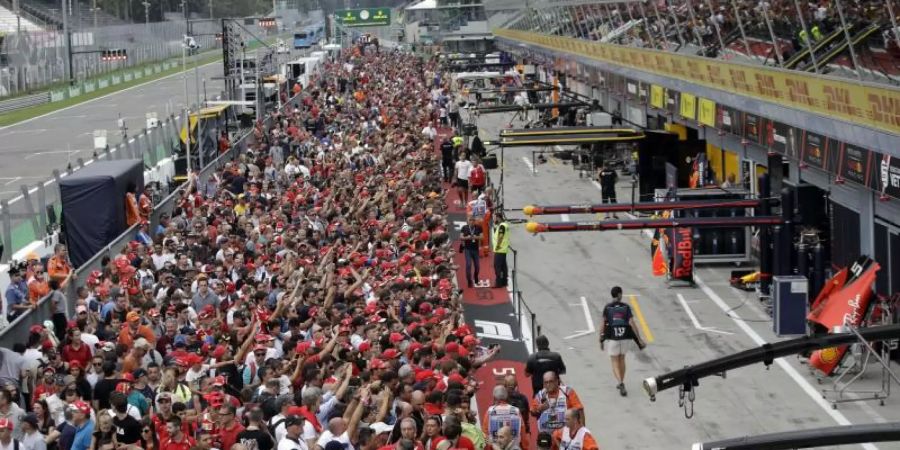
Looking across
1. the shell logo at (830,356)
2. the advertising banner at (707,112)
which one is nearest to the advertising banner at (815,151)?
the shell logo at (830,356)

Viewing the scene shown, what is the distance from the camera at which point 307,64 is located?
259 feet

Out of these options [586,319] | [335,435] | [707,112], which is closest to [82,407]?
[335,435]

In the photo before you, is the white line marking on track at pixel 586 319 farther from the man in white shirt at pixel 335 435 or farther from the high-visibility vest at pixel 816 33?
the man in white shirt at pixel 335 435

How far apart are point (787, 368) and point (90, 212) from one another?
42.9 feet

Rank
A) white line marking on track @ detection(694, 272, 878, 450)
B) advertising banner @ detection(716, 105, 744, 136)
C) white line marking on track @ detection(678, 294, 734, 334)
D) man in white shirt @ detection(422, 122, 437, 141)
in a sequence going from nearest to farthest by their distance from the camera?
white line marking on track @ detection(694, 272, 878, 450)
white line marking on track @ detection(678, 294, 734, 334)
advertising banner @ detection(716, 105, 744, 136)
man in white shirt @ detection(422, 122, 437, 141)

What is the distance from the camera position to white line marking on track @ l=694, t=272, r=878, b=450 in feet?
59.0

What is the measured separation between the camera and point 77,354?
1566 cm

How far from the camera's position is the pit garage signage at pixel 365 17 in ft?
Result: 470

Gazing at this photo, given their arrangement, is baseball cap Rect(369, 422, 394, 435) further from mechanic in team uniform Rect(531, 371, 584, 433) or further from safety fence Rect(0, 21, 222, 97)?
safety fence Rect(0, 21, 222, 97)

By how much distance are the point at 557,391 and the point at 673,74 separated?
63.4 feet

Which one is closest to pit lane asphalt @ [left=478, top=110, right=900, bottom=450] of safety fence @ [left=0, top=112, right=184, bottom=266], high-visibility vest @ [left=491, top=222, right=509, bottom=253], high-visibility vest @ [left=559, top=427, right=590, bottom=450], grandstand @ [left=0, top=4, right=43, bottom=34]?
high-visibility vest @ [left=491, top=222, right=509, bottom=253]

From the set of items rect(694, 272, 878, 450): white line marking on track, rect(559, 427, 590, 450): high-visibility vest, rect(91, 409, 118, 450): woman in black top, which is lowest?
rect(694, 272, 878, 450): white line marking on track

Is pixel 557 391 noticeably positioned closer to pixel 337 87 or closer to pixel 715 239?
pixel 715 239

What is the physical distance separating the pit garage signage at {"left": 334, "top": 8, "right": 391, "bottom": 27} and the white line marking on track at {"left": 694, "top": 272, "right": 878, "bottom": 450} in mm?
118708
